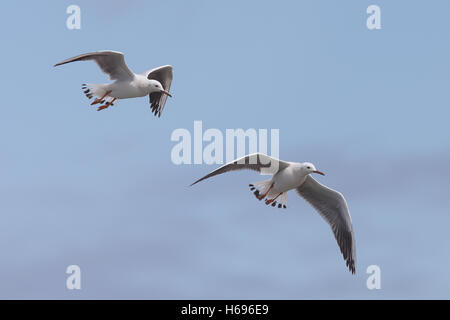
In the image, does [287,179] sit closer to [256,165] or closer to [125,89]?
[256,165]

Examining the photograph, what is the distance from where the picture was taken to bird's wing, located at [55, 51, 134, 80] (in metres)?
15.3

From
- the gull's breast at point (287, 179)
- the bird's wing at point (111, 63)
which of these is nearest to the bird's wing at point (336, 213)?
the gull's breast at point (287, 179)

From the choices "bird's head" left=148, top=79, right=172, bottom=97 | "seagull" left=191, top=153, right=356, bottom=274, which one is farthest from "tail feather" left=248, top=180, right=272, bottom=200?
"bird's head" left=148, top=79, right=172, bottom=97

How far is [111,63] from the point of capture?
15664 millimetres

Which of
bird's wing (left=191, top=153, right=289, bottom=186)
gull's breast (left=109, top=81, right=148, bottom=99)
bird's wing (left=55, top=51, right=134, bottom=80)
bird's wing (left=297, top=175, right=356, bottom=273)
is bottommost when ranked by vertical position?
bird's wing (left=297, top=175, right=356, bottom=273)

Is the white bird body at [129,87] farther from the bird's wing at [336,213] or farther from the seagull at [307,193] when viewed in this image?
the bird's wing at [336,213]

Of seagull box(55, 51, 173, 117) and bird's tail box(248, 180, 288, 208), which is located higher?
seagull box(55, 51, 173, 117)

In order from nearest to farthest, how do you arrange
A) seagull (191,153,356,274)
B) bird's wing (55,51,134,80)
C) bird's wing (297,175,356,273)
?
1. seagull (191,153,356,274)
2. bird's wing (297,175,356,273)
3. bird's wing (55,51,134,80)

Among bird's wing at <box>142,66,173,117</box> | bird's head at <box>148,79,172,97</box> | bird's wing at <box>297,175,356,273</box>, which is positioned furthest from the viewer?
bird's wing at <box>142,66,173,117</box>

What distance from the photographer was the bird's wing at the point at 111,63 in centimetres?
1527

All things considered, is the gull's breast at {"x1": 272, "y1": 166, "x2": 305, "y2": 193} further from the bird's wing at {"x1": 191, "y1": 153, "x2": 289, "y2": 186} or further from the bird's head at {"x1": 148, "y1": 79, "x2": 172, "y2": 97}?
the bird's head at {"x1": 148, "y1": 79, "x2": 172, "y2": 97}

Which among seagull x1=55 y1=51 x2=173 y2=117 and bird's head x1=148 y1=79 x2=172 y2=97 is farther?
bird's head x1=148 y1=79 x2=172 y2=97

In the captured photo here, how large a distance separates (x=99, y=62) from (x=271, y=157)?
4149 mm

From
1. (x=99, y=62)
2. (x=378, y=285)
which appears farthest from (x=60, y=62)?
(x=378, y=285)
